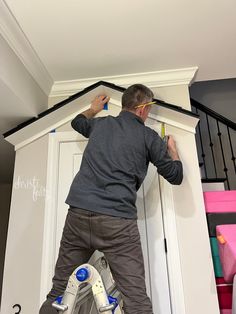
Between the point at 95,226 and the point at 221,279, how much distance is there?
954 millimetres

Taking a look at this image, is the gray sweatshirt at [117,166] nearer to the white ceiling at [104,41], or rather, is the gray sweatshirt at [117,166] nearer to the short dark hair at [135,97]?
the short dark hair at [135,97]

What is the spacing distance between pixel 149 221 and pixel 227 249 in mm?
505

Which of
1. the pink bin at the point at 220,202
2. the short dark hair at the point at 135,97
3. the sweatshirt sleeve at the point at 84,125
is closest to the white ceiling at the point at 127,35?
the short dark hair at the point at 135,97

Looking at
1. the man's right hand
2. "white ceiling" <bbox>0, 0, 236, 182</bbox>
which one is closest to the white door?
the man's right hand

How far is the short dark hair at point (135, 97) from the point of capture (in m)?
1.62

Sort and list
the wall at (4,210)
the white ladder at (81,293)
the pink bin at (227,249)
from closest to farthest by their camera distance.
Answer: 1. the white ladder at (81,293)
2. the pink bin at (227,249)
3. the wall at (4,210)

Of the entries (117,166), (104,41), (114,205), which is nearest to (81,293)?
(114,205)

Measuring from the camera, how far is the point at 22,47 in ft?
5.87

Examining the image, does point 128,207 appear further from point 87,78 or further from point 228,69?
point 228,69

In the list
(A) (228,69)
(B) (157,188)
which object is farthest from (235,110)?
(B) (157,188)

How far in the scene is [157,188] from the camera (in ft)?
6.02

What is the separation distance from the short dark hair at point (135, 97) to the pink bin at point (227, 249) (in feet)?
3.05

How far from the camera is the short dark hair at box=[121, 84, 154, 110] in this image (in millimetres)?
1619

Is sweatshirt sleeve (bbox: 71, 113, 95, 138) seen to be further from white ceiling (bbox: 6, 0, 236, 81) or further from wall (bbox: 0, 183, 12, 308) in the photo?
wall (bbox: 0, 183, 12, 308)
